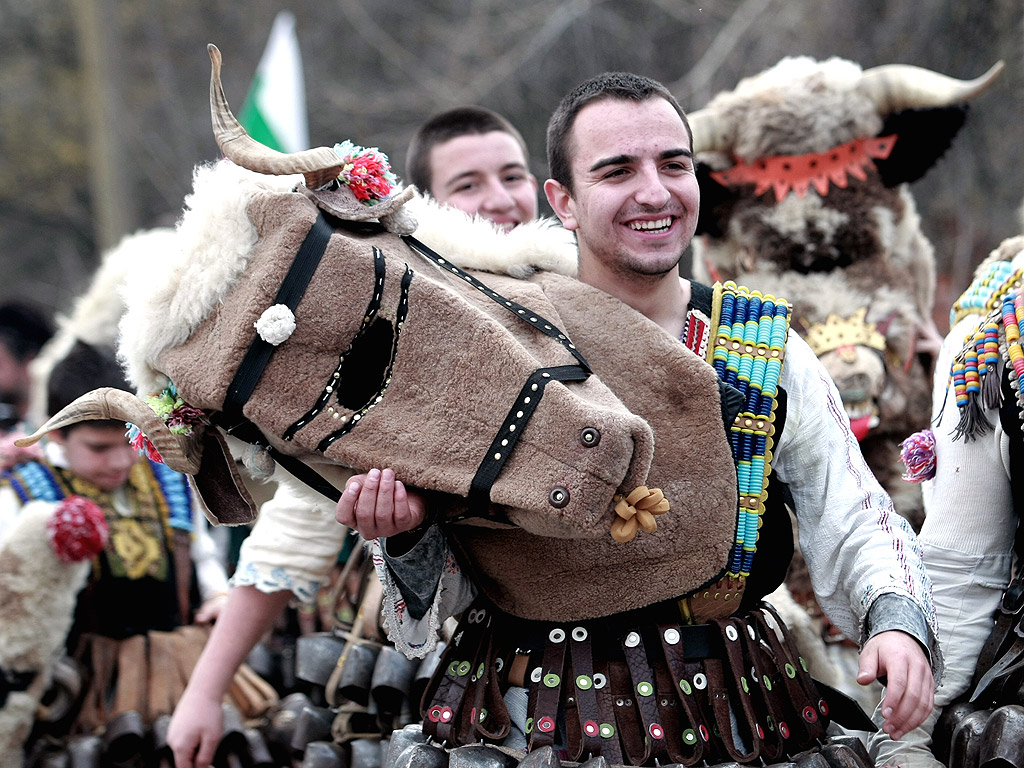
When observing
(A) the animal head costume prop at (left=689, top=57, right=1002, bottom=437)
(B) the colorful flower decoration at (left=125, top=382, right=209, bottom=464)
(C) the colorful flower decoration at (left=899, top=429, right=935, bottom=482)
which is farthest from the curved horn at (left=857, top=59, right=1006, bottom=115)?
(B) the colorful flower decoration at (left=125, top=382, right=209, bottom=464)

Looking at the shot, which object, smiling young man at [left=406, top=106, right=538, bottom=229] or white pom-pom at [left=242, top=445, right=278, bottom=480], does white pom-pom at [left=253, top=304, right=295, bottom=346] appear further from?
smiling young man at [left=406, top=106, right=538, bottom=229]

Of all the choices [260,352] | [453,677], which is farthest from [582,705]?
[260,352]

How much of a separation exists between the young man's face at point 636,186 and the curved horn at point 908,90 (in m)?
1.69

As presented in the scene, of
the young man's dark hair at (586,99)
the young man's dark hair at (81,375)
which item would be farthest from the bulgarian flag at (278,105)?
the young man's dark hair at (586,99)

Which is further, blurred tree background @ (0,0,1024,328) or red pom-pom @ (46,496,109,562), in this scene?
blurred tree background @ (0,0,1024,328)

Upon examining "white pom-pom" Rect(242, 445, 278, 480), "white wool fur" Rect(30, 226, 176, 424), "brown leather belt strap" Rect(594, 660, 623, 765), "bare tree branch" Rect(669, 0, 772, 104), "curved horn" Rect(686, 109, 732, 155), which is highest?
"bare tree branch" Rect(669, 0, 772, 104)

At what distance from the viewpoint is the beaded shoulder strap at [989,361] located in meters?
2.62

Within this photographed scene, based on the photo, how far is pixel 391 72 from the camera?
43.9ft

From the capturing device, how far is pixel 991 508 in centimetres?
272

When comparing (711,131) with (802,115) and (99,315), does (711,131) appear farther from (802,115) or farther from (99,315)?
(99,315)

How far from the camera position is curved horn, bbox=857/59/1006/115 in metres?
3.97

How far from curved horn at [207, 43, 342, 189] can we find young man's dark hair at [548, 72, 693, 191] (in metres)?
0.53

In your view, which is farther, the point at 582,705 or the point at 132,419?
the point at 582,705

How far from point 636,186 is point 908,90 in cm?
185
